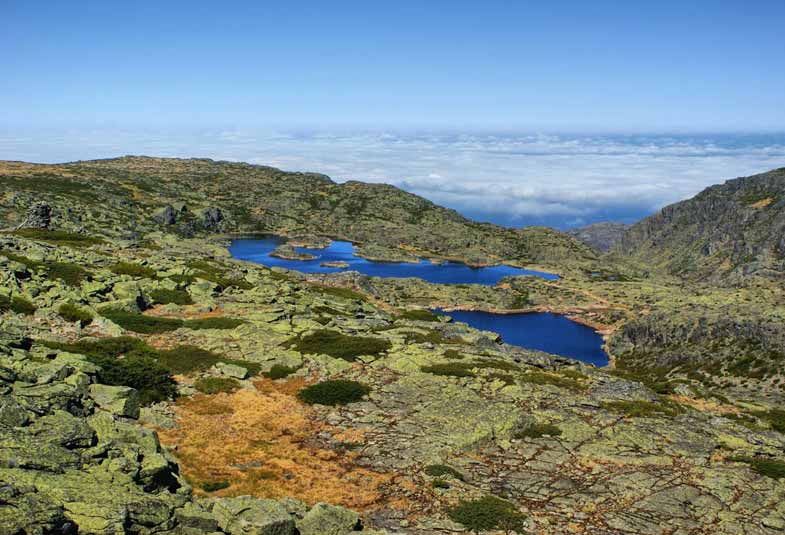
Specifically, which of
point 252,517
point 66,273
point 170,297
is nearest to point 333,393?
point 252,517

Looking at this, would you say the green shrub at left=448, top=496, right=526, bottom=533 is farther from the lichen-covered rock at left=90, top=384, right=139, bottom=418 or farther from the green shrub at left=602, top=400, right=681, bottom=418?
the lichen-covered rock at left=90, top=384, right=139, bottom=418

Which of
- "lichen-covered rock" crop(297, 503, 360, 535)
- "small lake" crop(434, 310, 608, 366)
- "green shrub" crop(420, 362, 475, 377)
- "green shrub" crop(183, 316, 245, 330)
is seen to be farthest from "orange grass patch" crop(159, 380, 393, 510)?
"small lake" crop(434, 310, 608, 366)

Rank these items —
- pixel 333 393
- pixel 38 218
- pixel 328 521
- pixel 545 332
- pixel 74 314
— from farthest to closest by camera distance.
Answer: pixel 545 332 < pixel 38 218 < pixel 74 314 < pixel 333 393 < pixel 328 521

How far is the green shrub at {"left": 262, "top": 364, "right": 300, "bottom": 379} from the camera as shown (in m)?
38.6

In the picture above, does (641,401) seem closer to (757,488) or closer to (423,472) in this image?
(757,488)

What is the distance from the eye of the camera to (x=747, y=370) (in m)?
88.8

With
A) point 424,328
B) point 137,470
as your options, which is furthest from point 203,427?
point 424,328

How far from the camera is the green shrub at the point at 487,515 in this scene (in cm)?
2145

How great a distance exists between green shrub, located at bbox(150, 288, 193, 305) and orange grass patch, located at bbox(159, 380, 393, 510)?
2565 cm

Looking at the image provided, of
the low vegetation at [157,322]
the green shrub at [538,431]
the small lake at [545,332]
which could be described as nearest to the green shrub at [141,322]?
the low vegetation at [157,322]

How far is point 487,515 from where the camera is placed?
22.0 m

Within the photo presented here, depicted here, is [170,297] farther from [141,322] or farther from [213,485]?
[213,485]

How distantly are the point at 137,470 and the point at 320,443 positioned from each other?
38.0 feet

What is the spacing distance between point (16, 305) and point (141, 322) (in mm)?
9271
